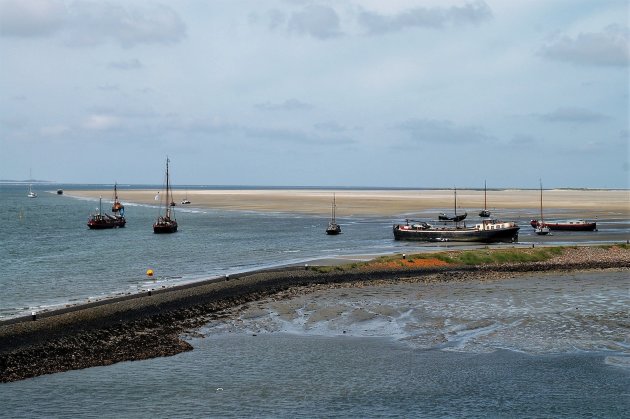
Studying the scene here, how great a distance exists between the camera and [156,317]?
3528 cm

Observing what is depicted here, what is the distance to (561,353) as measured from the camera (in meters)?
30.0

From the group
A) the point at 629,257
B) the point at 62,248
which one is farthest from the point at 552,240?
the point at 62,248

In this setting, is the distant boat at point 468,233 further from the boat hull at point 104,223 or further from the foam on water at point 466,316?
the boat hull at point 104,223

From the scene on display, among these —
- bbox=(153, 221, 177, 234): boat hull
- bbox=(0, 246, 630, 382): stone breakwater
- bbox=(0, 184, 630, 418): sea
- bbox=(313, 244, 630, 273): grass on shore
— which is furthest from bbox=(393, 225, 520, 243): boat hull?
bbox=(153, 221, 177, 234): boat hull

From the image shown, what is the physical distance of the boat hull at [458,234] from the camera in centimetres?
8306

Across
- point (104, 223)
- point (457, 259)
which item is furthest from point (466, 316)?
point (104, 223)

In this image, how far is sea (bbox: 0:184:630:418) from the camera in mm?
23375

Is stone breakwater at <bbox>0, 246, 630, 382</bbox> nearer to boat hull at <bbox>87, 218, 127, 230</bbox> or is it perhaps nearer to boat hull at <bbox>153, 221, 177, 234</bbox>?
boat hull at <bbox>153, 221, 177, 234</bbox>

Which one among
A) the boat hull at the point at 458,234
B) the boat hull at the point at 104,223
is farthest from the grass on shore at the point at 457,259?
the boat hull at the point at 104,223

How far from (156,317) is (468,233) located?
57501 mm

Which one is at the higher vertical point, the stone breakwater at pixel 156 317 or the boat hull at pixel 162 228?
the boat hull at pixel 162 228

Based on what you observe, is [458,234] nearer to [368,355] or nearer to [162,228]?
[162,228]

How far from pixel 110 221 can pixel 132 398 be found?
307 ft

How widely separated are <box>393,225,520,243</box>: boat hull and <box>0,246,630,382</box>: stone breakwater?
26093 millimetres
